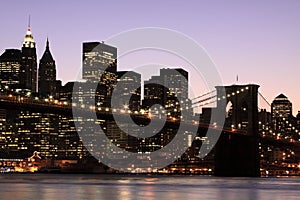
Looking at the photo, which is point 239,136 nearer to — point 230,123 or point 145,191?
point 230,123

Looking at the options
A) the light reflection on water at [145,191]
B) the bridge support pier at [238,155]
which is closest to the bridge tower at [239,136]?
the bridge support pier at [238,155]

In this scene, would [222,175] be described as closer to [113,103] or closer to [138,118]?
[138,118]

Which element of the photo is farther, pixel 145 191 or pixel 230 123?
pixel 230 123

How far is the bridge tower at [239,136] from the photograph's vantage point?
72.4 metres

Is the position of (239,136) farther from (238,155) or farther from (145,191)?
(145,191)

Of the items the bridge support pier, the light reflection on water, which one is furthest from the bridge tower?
the light reflection on water

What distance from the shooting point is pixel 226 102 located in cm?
7975

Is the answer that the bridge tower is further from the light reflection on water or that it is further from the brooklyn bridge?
the light reflection on water

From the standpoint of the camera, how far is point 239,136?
72500 millimetres

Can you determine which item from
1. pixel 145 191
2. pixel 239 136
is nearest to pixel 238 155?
pixel 239 136

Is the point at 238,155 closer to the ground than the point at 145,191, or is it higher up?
higher up

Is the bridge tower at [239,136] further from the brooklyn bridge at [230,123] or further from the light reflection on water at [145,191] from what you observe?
the light reflection on water at [145,191]

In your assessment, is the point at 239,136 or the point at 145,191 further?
the point at 239,136

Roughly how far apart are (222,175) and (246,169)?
3.32 m
